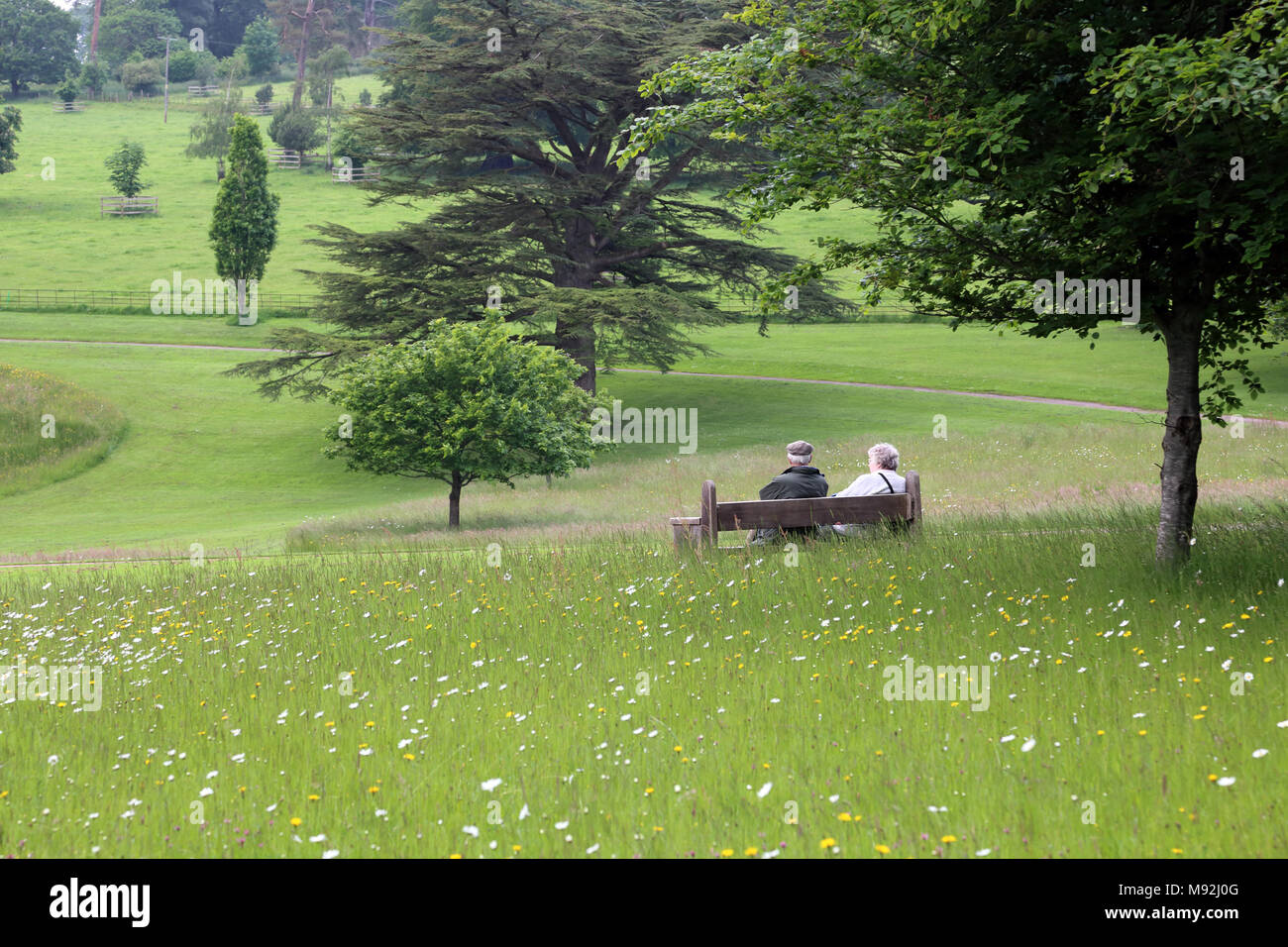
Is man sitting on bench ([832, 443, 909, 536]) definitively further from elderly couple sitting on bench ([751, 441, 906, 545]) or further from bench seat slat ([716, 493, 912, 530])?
bench seat slat ([716, 493, 912, 530])

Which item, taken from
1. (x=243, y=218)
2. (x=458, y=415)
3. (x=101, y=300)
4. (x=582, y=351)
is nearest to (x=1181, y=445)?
(x=458, y=415)

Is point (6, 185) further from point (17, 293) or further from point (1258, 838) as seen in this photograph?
point (1258, 838)

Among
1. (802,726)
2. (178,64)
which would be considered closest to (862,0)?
(802,726)

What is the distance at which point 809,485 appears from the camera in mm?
11398

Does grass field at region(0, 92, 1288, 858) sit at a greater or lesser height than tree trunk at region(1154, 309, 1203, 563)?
lesser

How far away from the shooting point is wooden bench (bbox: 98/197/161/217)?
7938cm

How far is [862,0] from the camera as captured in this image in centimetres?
905

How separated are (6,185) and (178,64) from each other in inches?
1475

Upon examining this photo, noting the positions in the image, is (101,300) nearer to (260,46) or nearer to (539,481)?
(539,481)

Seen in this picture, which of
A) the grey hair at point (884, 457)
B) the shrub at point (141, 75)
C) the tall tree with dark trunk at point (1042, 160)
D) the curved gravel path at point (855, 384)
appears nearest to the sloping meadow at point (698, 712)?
the grey hair at point (884, 457)

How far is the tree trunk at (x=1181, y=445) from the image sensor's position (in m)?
9.22

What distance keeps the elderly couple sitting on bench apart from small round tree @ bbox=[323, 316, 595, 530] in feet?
37.1

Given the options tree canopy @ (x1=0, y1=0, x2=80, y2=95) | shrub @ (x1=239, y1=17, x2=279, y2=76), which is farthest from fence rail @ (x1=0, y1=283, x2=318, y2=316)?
shrub @ (x1=239, y1=17, x2=279, y2=76)

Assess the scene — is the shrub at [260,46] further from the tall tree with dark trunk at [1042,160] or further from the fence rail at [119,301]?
the tall tree with dark trunk at [1042,160]
